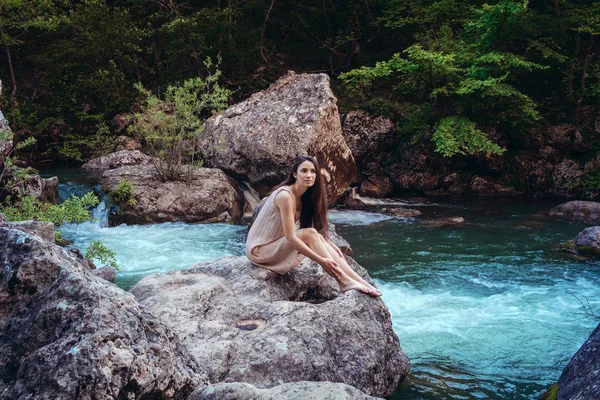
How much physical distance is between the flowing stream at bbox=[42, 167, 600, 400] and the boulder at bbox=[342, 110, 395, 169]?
3075mm

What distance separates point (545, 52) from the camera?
15.9m

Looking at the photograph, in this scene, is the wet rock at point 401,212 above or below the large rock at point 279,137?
below

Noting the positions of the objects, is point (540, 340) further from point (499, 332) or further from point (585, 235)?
point (585, 235)

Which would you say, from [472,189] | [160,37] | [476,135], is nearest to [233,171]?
[476,135]

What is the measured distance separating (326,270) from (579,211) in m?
11.2

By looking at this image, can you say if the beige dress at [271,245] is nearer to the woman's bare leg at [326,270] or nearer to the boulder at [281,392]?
the woman's bare leg at [326,270]

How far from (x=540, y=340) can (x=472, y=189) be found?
11.4 meters

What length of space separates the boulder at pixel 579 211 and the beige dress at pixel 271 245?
10.9 m

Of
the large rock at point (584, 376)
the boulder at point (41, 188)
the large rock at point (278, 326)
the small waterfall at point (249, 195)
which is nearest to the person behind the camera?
the large rock at point (584, 376)

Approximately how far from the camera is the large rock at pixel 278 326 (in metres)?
4.04

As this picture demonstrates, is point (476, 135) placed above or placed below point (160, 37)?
below

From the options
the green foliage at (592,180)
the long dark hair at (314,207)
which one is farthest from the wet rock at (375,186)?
the long dark hair at (314,207)

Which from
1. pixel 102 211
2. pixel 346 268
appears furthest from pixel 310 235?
pixel 102 211

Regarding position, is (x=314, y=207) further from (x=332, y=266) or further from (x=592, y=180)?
(x=592, y=180)
